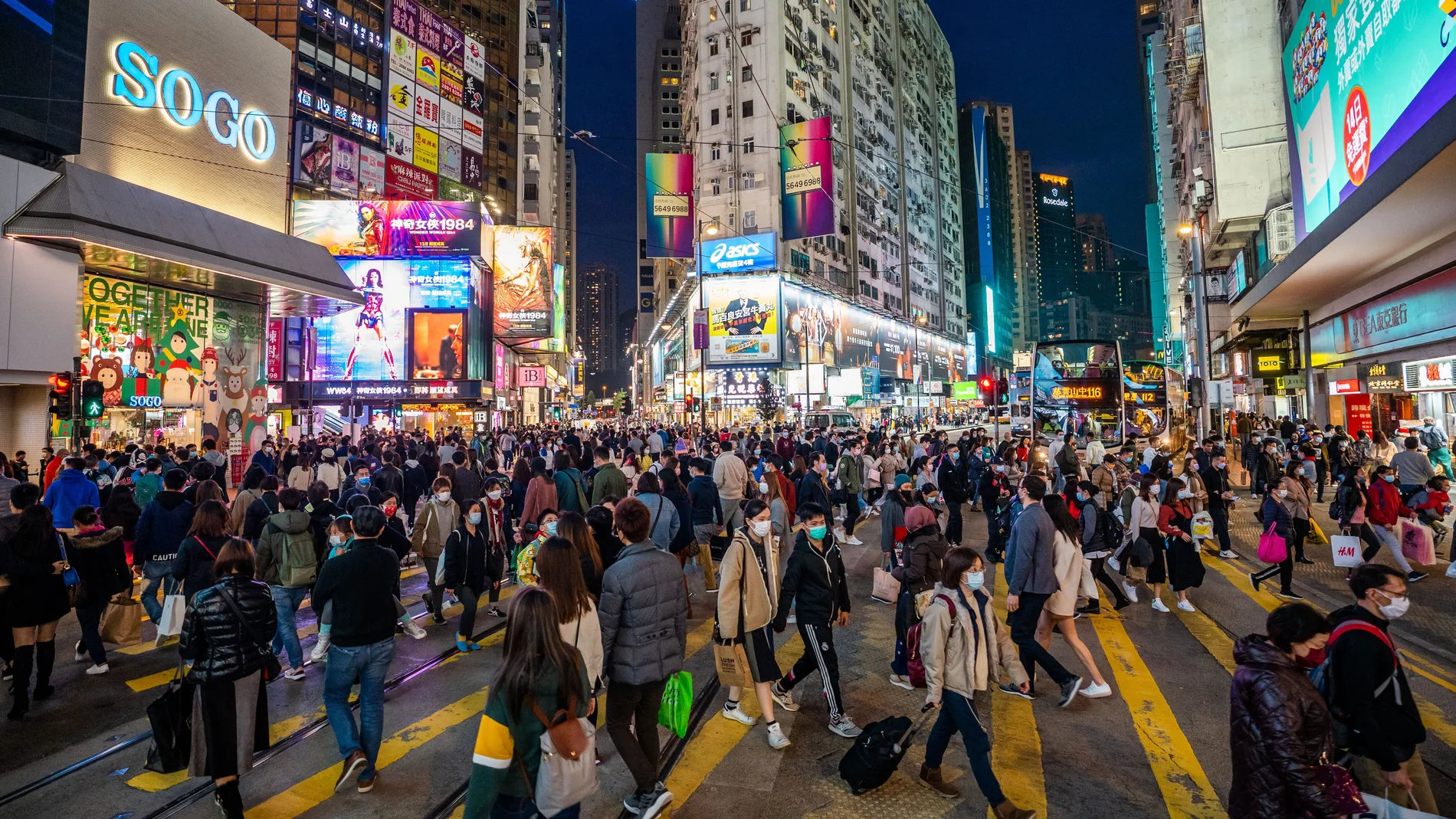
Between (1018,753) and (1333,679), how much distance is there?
2.09m

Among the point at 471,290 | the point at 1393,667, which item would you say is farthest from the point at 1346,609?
the point at 471,290

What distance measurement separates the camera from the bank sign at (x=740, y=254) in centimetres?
4862

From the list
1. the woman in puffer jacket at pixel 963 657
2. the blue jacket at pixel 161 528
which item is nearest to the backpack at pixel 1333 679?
the woman in puffer jacket at pixel 963 657

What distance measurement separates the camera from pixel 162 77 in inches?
742

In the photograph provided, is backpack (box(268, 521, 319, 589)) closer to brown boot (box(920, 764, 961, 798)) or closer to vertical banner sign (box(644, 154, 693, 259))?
brown boot (box(920, 764, 961, 798))

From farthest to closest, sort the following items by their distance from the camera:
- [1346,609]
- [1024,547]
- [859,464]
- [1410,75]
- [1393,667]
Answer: [859,464]
[1410,75]
[1024,547]
[1346,609]
[1393,667]

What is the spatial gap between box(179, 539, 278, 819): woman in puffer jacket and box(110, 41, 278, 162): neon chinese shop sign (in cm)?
2097

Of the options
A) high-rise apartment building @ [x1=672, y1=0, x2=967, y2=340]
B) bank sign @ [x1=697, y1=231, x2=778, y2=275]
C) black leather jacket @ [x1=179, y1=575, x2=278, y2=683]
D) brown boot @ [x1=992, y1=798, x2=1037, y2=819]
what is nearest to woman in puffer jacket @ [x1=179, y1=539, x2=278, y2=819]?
black leather jacket @ [x1=179, y1=575, x2=278, y2=683]

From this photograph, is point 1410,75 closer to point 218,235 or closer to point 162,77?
point 218,235

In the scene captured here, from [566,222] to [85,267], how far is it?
141 metres

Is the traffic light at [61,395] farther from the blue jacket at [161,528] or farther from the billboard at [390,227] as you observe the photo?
the billboard at [390,227]

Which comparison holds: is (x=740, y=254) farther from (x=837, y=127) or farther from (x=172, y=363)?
(x=172, y=363)

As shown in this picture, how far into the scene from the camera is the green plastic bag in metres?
3.89

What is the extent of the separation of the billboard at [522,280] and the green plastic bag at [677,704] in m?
43.6
